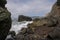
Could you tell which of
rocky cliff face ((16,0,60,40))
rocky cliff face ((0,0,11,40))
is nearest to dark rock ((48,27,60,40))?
rocky cliff face ((16,0,60,40))

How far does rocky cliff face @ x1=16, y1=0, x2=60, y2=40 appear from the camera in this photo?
23531 mm

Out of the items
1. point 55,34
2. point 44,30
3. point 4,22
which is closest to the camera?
point 55,34

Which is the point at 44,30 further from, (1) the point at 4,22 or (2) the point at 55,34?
(1) the point at 4,22

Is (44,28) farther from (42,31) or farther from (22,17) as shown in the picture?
(22,17)

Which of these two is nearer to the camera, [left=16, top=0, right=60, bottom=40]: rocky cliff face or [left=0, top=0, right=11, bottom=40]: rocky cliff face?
[left=16, top=0, right=60, bottom=40]: rocky cliff face

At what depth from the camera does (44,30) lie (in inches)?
1059

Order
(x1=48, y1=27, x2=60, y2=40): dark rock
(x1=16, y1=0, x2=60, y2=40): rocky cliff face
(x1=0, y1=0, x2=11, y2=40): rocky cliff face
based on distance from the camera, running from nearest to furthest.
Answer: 1. (x1=48, y1=27, x2=60, y2=40): dark rock
2. (x1=16, y1=0, x2=60, y2=40): rocky cliff face
3. (x1=0, y1=0, x2=11, y2=40): rocky cliff face

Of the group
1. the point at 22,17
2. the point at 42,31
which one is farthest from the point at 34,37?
the point at 22,17

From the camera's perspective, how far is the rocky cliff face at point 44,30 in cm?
2353

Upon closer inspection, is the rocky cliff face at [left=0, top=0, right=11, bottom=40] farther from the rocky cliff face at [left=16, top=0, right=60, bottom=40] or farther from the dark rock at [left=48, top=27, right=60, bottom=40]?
the dark rock at [left=48, top=27, right=60, bottom=40]

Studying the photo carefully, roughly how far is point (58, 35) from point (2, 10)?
736 cm

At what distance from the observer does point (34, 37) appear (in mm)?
24719

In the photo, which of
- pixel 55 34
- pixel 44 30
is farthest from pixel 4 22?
pixel 55 34

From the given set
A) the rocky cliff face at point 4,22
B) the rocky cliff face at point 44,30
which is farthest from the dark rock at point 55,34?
the rocky cliff face at point 4,22
